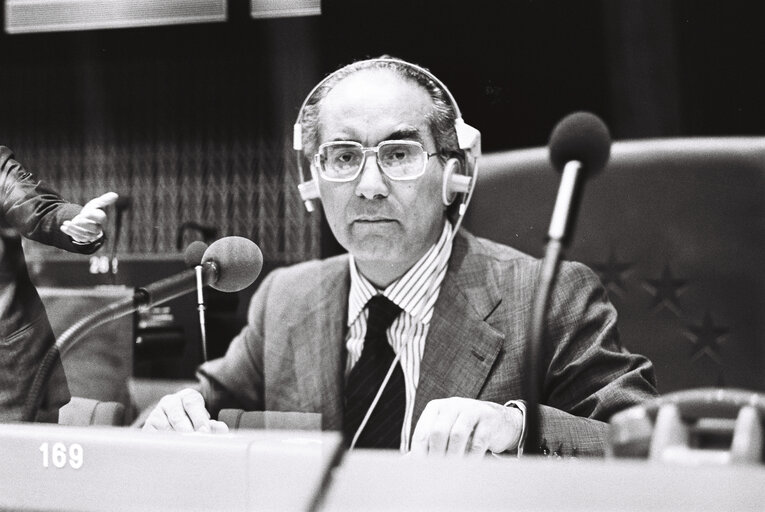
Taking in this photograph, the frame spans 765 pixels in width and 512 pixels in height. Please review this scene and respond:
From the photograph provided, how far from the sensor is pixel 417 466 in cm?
77

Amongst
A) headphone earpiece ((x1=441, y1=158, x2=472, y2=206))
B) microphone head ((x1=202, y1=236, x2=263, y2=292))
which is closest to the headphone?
headphone earpiece ((x1=441, y1=158, x2=472, y2=206))

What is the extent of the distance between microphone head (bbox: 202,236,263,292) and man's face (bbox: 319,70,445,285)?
15cm

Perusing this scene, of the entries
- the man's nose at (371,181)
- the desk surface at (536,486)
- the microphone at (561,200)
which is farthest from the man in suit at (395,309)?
the desk surface at (536,486)

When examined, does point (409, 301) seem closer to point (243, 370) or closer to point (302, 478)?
point (243, 370)

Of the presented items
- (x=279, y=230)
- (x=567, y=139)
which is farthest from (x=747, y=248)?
(x=279, y=230)

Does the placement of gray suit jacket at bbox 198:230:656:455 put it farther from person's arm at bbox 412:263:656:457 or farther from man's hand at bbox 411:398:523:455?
man's hand at bbox 411:398:523:455

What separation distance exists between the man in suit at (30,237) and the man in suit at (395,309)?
1.00 feet

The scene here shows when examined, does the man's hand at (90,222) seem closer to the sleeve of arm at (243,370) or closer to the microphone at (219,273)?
the microphone at (219,273)

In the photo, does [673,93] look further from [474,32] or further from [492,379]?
[492,379]

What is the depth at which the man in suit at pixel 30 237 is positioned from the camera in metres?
1.54

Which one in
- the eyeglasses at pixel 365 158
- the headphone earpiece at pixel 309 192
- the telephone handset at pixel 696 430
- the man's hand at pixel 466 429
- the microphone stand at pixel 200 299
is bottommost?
the man's hand at pixel 466 429

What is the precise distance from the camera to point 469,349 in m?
1.47

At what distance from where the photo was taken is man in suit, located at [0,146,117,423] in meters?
1.54

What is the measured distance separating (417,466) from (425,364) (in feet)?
2.41
